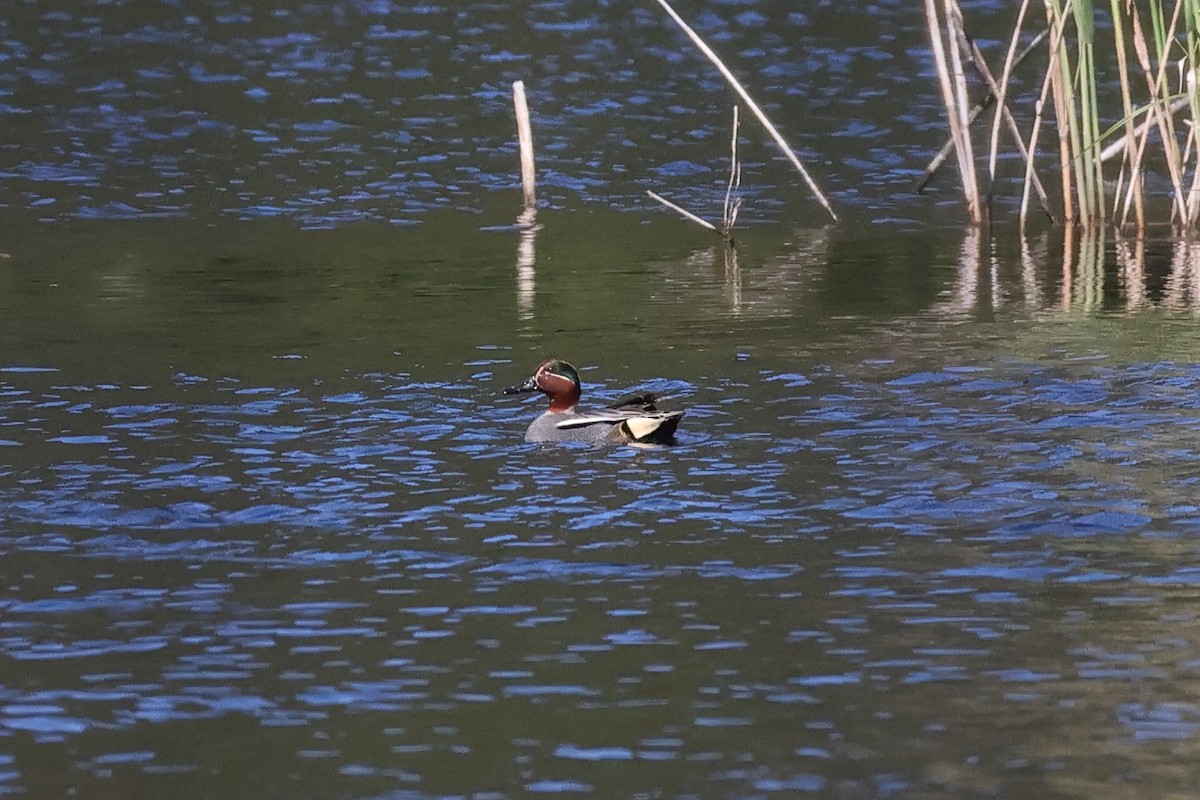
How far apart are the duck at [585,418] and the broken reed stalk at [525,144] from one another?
26.7 feet

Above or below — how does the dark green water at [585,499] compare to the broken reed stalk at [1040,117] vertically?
below

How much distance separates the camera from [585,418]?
1177 cm

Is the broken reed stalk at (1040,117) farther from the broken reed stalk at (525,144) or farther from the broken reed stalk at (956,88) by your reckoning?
the broken reed stalk at (525,144)

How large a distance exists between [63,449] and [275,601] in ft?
10.1

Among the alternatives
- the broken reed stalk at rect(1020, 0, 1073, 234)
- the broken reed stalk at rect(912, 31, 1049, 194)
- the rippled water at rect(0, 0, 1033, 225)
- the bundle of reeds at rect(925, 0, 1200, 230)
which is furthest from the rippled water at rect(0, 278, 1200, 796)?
the rippled water at rect(0, 0, 1033, 225)

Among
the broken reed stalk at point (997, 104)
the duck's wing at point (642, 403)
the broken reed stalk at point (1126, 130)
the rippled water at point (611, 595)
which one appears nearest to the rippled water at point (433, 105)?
the broken reed stalk at point (997, 104)

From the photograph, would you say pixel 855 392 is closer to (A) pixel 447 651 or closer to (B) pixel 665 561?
(B) pixel 665 561

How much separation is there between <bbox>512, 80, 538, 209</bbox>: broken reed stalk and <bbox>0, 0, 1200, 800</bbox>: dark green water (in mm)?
315

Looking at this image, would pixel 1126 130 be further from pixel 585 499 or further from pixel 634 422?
pixel 585 499

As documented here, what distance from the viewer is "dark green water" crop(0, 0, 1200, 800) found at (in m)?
Result: 7.24

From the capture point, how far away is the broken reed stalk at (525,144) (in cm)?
2044

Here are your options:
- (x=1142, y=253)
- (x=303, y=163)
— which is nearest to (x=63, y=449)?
(x=1142, y=253)

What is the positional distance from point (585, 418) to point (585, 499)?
135 cm

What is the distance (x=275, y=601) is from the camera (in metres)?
8.80
